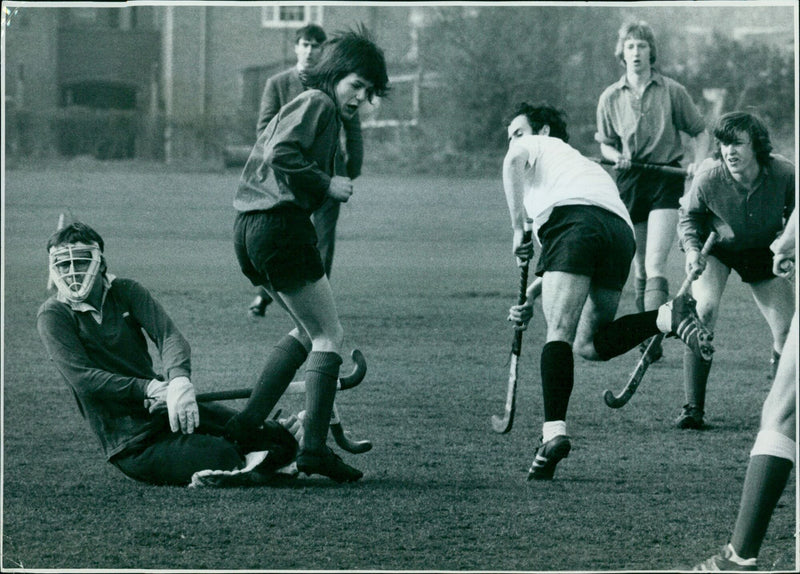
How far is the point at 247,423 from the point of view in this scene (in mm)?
4484

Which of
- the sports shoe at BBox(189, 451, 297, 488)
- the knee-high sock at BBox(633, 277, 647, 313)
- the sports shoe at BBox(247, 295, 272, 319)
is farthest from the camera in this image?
the sports shoe at BBox(247, 295, 272, 319)

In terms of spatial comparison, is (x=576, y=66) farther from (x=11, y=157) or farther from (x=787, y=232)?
(x=787, y=232)

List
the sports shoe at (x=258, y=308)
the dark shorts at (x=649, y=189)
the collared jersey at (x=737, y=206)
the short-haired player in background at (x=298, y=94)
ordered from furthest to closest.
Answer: the sports shoe at (x=258, y=308) < the dark shorts at (x=649, y=189) < the short-haired player in background at (x=298, y=94) < the collared jersey at (x=737, y=206)

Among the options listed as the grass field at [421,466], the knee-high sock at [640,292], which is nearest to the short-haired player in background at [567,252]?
the grass field at [421,466]

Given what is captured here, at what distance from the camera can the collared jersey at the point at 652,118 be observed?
6.21m

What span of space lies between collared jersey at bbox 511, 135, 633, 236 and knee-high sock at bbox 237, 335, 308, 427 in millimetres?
939

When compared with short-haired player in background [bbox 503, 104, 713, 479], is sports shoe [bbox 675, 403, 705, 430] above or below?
below

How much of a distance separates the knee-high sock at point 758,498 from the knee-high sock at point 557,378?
1.15m

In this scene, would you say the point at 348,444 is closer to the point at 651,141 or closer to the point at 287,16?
the point at 651,141

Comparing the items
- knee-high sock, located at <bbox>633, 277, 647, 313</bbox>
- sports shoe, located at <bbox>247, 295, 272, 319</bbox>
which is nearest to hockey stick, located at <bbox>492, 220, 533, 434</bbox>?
knee-high sock, located at <bbox>633, 277, 647, 313</bbox>

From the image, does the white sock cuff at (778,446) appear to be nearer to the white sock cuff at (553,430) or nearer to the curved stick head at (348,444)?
the white sock cuff at (553,430)

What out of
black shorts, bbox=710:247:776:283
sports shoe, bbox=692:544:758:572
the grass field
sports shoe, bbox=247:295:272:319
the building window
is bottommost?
sports shoe, bbox=247:295:272:319

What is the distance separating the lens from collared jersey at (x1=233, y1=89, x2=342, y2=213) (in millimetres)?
4098

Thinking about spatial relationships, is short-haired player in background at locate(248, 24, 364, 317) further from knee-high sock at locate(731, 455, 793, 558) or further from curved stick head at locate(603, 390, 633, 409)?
knee-high sock at locate(731, 455, 793, 558)
